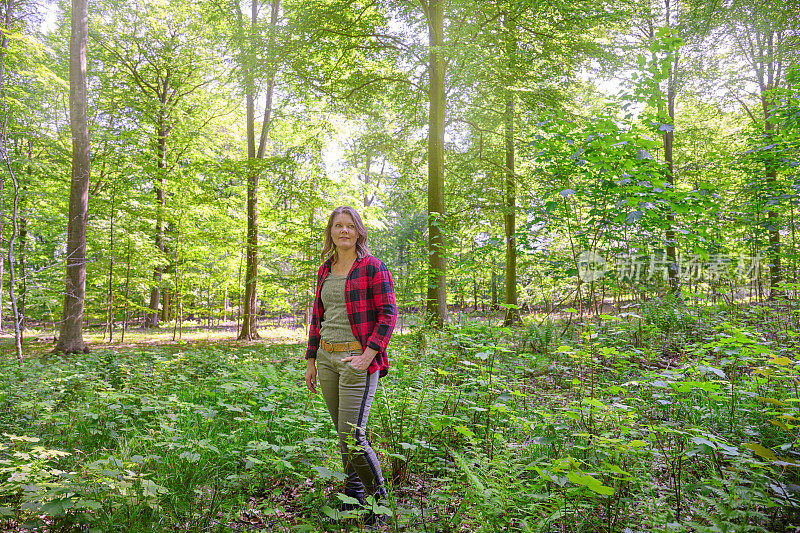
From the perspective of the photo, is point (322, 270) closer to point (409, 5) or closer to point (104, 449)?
point (104, 449)

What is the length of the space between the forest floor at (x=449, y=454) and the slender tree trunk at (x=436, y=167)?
113 inches

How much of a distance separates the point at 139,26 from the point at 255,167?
10.7 meters

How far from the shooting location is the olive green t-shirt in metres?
2.80

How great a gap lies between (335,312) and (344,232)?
593 mm

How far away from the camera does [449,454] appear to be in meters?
3.52

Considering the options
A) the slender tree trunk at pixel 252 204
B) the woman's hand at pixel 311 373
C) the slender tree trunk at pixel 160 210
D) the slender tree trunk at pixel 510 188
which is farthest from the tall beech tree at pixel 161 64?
the woman's hand at pixel 311 373

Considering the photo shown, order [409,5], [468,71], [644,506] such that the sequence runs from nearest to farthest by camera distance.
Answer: [644,506] → [468,71] → [409,5]

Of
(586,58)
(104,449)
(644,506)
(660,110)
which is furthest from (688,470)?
(586,58)

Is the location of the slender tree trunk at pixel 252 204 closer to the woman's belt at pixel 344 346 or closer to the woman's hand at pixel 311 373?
the woman's hand at pixel 311 373

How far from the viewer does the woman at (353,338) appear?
2.67m

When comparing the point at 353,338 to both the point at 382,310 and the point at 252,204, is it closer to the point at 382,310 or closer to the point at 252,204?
the point at 382,310

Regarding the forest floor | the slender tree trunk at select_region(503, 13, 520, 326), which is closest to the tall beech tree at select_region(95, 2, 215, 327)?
the slender tree trunk at select_region(503, 13, 520, 326)

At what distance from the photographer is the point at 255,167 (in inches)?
455

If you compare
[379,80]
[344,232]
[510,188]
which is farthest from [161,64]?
[344,232]
